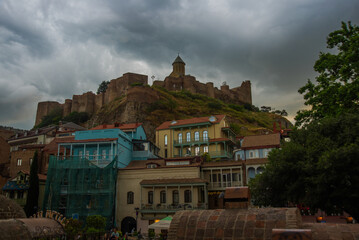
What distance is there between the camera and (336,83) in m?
20.8

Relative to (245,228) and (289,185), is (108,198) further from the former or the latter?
(245,228)

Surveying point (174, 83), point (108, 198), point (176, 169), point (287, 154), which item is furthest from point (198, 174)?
point (174, 83)

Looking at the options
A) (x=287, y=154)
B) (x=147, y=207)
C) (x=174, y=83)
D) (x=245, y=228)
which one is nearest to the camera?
(x=245, y=228)

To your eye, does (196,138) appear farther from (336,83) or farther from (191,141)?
(336,83)

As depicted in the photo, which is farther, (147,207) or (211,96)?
(211,96)

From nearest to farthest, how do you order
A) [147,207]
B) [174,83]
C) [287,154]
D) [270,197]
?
[287,154]
[270,197]
[147,207]
[174,83]

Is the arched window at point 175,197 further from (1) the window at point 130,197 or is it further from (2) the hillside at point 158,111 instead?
(2) the hillside at point 158,111

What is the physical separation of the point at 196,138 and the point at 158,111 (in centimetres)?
2560

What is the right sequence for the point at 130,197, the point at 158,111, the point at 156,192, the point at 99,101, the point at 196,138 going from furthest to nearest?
the point at 99,101 → the point at 158,111 → the point at 196,138 → the point at 130,197 → the point at 156,192

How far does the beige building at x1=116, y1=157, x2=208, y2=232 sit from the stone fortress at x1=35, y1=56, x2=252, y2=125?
5424 centimetres

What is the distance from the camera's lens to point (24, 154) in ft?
149

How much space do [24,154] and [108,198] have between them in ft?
62.5

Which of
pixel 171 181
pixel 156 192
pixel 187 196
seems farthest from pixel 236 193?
pixel 156 192

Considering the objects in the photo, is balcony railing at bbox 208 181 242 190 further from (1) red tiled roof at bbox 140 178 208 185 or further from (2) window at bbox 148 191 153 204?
(2) window at bbox 148 191 153 204
